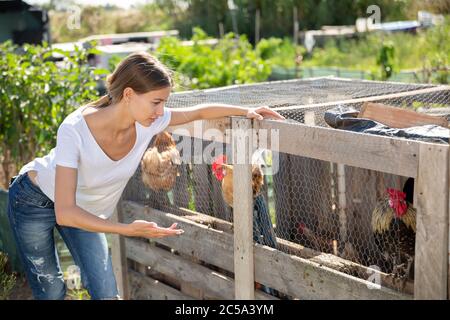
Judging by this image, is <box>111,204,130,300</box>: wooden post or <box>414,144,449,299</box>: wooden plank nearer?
<box>414,144,449,299</box>: wooden plank

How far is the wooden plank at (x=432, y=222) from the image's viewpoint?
2234 millimetres

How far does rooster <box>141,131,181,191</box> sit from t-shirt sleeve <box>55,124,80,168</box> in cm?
85

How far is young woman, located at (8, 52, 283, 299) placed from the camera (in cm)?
257

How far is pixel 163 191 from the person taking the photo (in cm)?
371

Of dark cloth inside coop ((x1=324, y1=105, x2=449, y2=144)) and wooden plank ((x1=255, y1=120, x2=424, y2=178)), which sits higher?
dark cloth inside coop ((x1=324, y1=105, x2=449, y2=144))

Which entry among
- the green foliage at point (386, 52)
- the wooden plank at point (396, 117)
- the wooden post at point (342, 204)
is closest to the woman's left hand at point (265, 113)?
the wooden plank at point (396, 117)

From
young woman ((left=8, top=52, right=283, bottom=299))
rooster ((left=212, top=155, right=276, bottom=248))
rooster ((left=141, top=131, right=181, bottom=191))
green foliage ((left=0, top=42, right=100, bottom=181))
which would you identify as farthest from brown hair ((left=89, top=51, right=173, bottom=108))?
green foliage ((left=0, top=42, right=100, bottom=181))

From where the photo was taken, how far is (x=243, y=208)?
3053mm

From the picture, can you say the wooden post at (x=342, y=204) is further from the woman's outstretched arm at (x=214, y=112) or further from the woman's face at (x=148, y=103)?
the woman's face at (x=148, y=103)

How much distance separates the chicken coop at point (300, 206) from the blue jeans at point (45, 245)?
22.6 inches

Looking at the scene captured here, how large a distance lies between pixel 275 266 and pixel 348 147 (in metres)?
0.71

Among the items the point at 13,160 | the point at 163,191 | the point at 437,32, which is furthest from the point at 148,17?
the point at 163,191

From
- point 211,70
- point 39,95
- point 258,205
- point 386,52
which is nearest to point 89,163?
point 258,205

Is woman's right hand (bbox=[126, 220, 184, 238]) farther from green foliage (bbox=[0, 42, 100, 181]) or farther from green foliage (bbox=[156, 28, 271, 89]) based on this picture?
green foliage (bbox=[156, 28, 271, 89])
